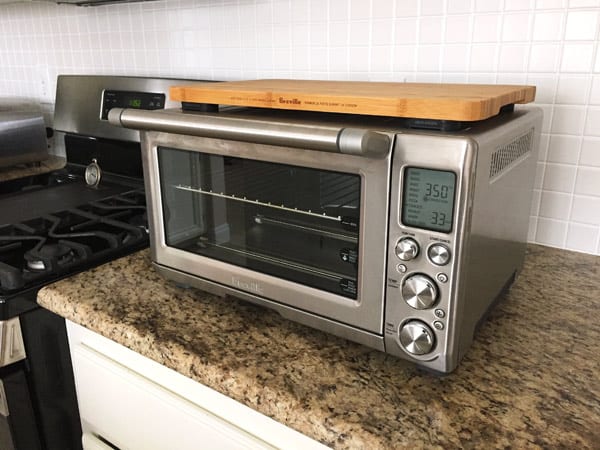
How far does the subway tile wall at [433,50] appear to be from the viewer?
36.2 inches

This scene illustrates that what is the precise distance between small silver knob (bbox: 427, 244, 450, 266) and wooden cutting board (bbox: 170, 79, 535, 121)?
0.14 metres

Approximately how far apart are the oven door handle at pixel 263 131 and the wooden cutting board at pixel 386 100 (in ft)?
0.12

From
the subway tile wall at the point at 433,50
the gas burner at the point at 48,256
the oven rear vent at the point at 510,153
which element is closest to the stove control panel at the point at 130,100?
the subway tile wall at the point at 433,50

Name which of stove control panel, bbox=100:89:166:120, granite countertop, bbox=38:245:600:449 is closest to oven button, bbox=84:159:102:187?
stove control panel, bbox=100:89:166:120

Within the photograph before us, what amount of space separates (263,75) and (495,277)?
80 centimetres

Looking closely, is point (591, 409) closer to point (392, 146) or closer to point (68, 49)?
point (392, 146)

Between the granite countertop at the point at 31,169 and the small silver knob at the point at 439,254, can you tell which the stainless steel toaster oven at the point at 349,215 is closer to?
the small silver knob at the point at 439,254

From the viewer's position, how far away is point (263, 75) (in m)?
1.27

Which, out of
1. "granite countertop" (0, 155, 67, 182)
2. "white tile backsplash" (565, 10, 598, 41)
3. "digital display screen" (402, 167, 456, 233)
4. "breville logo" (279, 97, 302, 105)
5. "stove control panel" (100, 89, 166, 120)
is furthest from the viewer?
"granite countertop" (0, 155, 67, 182)

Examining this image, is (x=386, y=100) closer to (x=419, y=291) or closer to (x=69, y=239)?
(x=419, y=291)

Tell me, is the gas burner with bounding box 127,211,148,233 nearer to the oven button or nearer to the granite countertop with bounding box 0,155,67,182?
the oven button

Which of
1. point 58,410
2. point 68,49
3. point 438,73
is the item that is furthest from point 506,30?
point 68,49

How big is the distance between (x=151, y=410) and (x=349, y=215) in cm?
46

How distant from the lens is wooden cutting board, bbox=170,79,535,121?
1.86 ft
